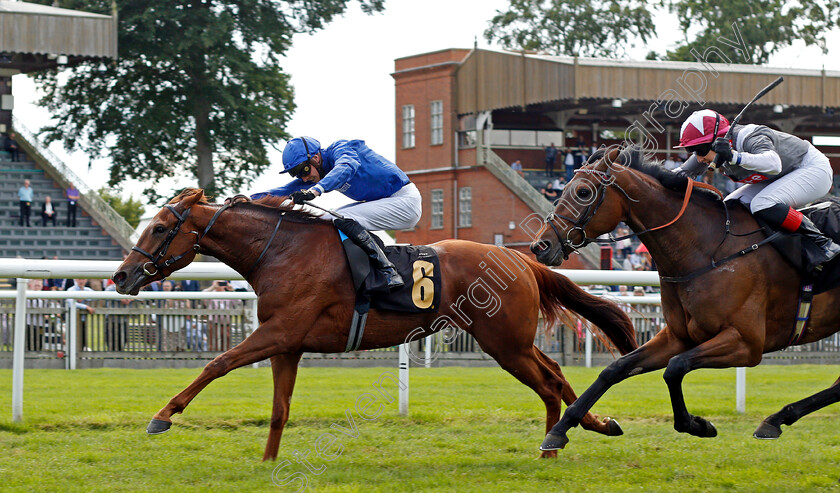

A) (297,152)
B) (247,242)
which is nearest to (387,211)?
(297,152)

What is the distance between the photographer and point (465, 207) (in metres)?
30.6

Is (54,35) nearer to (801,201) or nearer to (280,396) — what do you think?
(280,396)

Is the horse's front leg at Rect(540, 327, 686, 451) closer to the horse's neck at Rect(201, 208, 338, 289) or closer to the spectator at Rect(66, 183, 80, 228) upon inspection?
the horse's neck at Rect(201, 208, 338, 289)

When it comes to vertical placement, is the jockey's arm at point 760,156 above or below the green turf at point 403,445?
above

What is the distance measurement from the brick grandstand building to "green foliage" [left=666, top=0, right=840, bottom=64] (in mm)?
8652

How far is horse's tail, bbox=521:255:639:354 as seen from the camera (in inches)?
247

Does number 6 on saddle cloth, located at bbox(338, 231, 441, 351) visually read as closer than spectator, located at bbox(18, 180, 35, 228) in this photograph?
Yes

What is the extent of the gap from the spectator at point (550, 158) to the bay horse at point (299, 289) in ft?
73.8

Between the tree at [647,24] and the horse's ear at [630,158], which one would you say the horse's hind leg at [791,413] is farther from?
the tree at [647,24]

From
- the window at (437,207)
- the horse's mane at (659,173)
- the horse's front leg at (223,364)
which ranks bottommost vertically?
the horse's front leg at (223,364)

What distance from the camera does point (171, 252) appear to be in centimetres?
541

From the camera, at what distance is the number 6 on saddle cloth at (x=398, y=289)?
5.55 m

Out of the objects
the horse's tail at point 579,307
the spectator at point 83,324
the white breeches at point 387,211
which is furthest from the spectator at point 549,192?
the white breeches at point 387,211

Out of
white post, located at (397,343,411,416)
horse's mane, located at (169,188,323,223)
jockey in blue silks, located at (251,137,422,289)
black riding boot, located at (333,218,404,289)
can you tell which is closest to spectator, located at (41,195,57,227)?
white post, located at (397,343,411,416)
